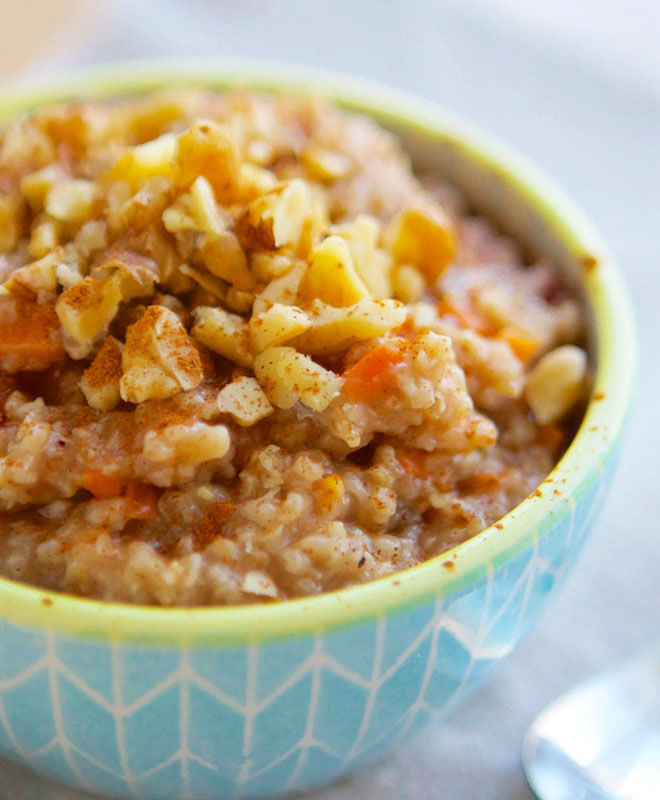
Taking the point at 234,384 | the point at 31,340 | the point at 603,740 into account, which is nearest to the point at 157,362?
the point at 234,384

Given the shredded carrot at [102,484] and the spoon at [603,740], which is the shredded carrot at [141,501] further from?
the spoon at [603,740]

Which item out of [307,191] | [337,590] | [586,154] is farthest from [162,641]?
[586,154]

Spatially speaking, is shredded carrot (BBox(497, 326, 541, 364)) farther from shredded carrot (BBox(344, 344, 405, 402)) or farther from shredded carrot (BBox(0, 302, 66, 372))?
shredded carrot (BBox(0, 302, 66, 372))

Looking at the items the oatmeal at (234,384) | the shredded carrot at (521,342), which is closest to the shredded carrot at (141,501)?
the oatmeal at (234,384)

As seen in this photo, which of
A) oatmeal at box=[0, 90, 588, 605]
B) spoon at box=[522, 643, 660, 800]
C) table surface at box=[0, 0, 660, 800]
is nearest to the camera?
oatmeal at box=[0, 90, 588, 605]

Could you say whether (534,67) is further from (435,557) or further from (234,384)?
(435,557)

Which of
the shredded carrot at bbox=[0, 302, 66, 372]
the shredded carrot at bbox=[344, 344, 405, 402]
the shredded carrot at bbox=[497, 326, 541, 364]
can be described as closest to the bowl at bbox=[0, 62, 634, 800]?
the shredded carrot at bbox=[497, 326, 541, 364]

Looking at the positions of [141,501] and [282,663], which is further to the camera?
[141,501]
